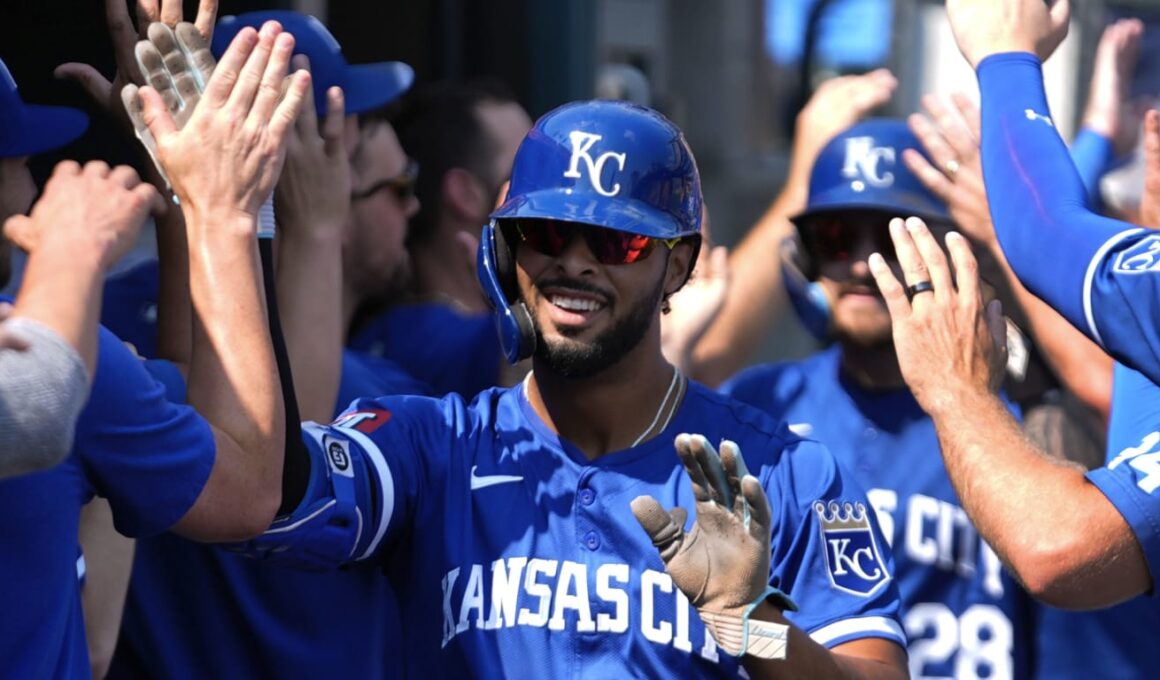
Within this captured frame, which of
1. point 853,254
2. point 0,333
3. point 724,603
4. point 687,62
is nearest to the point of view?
point 0,333

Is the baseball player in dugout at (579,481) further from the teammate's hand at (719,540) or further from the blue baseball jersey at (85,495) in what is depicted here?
the blue baseball jersey at (85,495)

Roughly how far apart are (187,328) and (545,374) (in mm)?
666

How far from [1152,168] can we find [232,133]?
177 cm

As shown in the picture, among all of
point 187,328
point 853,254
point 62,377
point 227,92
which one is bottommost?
point 853,254

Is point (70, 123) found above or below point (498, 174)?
above

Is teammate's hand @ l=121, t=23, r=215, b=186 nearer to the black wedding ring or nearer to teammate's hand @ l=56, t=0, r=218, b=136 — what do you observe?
teammate's hand @ l=56, t=0, r=218, b=136

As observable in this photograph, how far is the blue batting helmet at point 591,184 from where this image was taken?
122 inches

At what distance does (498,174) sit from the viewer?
5.02 meters

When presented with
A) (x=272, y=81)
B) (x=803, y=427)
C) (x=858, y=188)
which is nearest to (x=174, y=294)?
(x=272, y=81)

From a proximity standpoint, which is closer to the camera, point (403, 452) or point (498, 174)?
point (403, 452)

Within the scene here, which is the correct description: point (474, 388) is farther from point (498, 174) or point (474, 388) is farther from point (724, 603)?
point (724, 603)

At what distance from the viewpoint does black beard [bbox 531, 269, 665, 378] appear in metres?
3.14

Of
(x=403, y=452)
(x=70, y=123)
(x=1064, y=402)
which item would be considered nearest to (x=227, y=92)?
(x=70, y=123)

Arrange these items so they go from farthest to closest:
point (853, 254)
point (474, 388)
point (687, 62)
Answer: point (687, 62), point (853, 254), point (474, 388)
